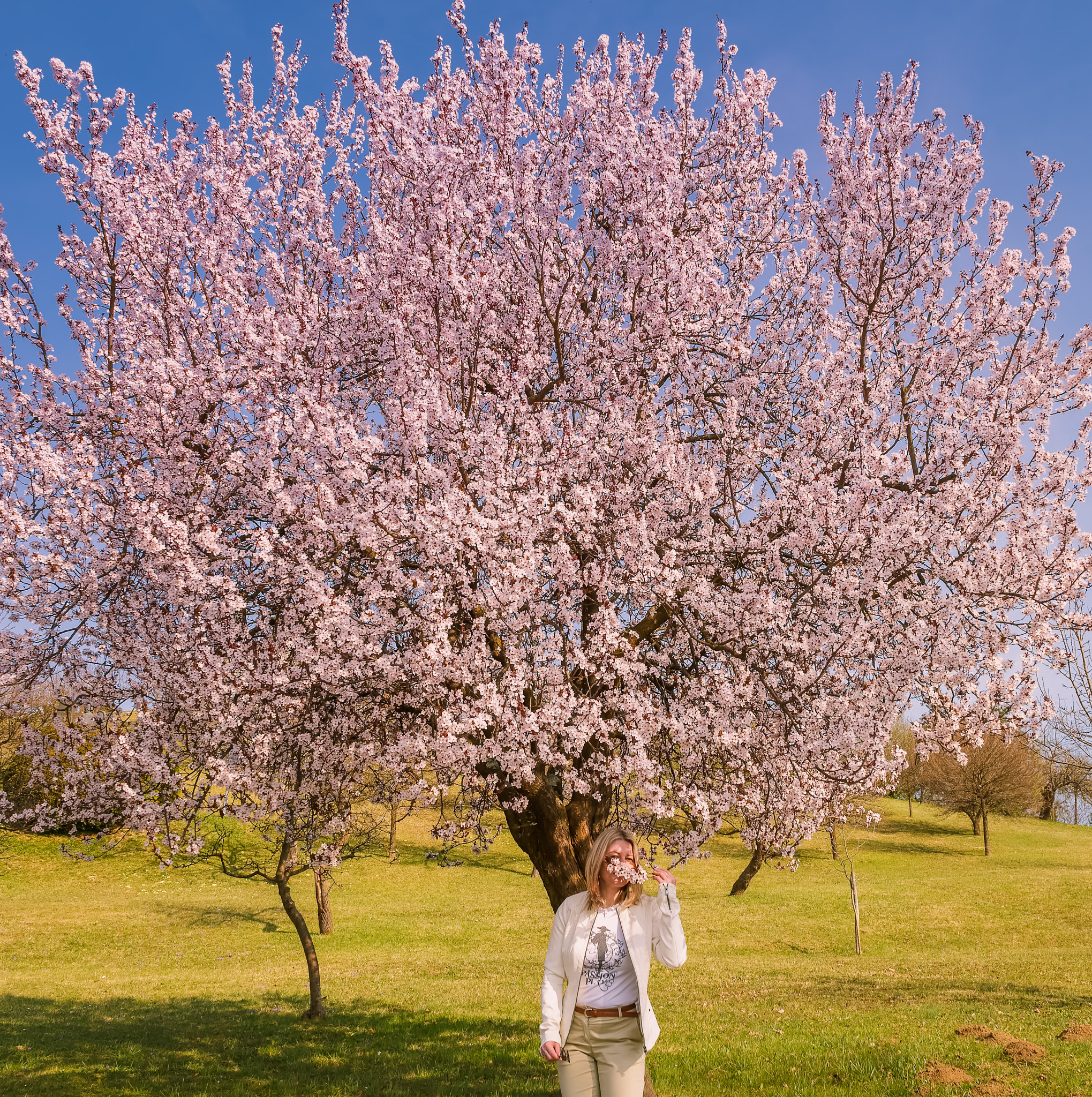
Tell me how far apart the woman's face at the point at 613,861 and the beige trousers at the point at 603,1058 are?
2.59 feet

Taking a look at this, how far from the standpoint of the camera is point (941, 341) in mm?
10156

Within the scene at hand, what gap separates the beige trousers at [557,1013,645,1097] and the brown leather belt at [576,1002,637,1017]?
19 mm

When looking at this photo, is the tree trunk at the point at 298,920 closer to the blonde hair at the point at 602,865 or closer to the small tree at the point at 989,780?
the blonde hair at the point at 602,865

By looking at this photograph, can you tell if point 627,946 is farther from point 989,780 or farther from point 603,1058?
point 989,780

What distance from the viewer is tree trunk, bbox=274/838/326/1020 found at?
1484cm

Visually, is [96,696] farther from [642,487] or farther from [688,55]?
[688,55]

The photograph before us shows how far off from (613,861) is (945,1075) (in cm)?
774

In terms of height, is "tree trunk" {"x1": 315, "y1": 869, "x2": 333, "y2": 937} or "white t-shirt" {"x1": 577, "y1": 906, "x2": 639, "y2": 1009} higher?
"white t-shirt" {"x1": 577, "y1": 906, "x2": 639, "y2": 1009}

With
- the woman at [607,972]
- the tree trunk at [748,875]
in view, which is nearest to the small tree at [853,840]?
the tree trunk at [748,875]

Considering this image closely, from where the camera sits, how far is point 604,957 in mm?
5375

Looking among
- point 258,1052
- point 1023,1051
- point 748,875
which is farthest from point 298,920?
point 748,875

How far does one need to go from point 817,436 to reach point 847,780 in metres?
4.17

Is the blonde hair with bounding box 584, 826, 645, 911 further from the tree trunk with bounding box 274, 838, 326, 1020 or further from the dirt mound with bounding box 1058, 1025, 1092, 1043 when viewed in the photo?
the dirt mound with bounding box 1058, 1025, 1092, 1043

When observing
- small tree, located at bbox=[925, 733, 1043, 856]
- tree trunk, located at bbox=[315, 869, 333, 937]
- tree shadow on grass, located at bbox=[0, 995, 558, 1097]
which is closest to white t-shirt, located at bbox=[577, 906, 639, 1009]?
tree shadow on grass, located at bbox=[0, 995, 558, 1097]
